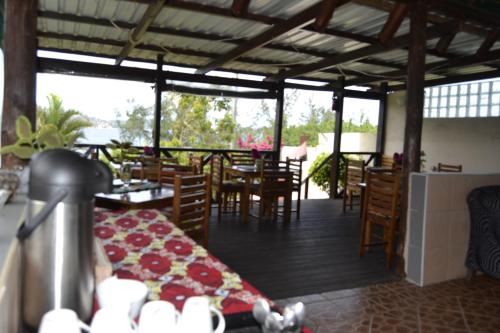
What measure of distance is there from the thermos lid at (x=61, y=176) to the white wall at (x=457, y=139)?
23.0ft

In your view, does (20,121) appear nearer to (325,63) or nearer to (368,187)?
(368,187)

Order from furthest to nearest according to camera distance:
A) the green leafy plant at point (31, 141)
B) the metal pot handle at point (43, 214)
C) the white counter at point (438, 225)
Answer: the white counter at point (438, 225), the green leafy plant at point (31, 141), the metal pot handle at point (43, 214)

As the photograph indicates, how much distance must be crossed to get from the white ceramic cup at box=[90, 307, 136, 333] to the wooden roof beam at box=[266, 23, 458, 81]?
4054 millimetres

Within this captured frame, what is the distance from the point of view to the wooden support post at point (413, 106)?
3.56m

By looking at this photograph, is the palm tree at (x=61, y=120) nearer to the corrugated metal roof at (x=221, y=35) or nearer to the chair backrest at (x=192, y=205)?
the chair backrest at (x=192, y=205)

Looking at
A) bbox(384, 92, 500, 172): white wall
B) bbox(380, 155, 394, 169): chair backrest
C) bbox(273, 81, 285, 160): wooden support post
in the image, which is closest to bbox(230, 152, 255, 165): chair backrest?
bbox(273, 81, 285, 160): wooden support post

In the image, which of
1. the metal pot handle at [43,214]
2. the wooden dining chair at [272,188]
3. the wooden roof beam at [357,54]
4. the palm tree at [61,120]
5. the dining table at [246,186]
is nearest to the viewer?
the metal pot handle at [43,214]

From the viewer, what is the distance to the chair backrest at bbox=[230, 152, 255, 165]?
22.1ft

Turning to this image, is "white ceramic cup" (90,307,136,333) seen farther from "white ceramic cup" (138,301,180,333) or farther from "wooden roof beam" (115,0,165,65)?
"wooden roof beam" (115,0,165,65)

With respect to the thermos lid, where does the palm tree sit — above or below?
above

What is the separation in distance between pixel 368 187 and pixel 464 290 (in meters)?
1.21

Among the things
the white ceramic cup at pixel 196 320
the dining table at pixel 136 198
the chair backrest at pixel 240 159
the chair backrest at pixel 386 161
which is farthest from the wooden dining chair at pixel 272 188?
the white ceramic cup at pixel 196 320

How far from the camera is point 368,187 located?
4020 mm

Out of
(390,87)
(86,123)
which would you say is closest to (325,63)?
(390,87)
